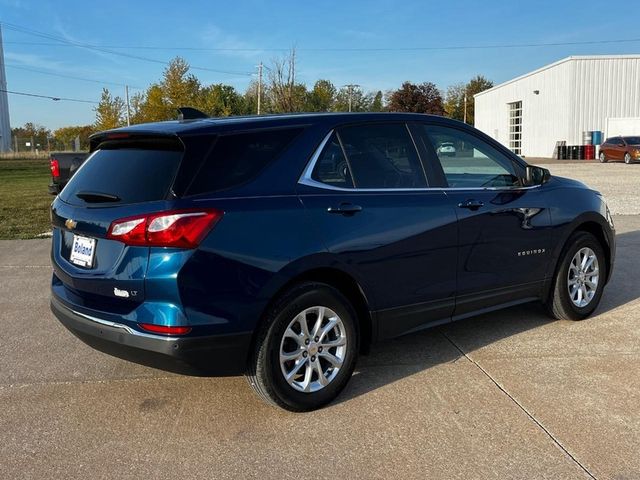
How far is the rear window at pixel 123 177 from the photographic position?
10.8ft

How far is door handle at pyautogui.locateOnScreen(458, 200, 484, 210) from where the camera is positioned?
4.34 meters

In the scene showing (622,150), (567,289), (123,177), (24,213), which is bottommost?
(567,289)

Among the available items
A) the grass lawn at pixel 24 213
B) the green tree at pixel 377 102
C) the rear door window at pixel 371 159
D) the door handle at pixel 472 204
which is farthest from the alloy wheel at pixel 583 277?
the green tree at pixel 377 102

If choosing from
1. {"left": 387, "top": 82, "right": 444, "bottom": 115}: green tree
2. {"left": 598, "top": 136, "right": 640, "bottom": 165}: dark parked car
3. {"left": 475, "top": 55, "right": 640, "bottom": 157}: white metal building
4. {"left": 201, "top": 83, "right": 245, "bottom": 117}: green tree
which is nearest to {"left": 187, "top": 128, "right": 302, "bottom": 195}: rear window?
{"left": 201, "top": 83, "right": 245, "bottom": 117}: green tree

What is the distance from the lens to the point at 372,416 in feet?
11.7

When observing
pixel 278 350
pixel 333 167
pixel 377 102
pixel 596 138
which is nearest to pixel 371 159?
pixel 333 167

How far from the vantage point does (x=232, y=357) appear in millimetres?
3312

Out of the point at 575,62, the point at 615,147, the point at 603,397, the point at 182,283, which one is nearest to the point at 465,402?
the point at 603,397

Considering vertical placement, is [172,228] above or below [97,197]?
below

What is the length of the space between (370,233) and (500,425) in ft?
4.42

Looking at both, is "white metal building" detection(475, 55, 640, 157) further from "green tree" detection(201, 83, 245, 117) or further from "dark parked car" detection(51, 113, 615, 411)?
"dark parked car" detection(51, 113, 615, 411)

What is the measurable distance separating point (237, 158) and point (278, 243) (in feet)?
1.78

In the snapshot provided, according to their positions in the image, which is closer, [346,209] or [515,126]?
[346,209]

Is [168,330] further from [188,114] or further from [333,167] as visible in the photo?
[188,114]
